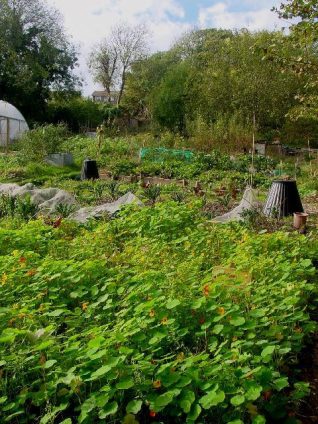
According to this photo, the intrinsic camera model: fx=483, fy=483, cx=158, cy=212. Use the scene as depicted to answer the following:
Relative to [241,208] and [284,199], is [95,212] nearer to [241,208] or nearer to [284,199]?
[241,208]

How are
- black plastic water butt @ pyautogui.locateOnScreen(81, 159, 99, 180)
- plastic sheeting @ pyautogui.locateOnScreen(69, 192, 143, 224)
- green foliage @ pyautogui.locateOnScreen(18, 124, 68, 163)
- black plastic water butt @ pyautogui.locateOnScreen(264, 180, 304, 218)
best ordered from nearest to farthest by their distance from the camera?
plastic sheeting @ pyautogui.locateOnScreen(69, 192, 143, 224), black plastic water butt @ pyautogui.locateOnScreen(264, 180, 304, 218), black plastic water butt @ pyautogui.locateOnScreen(81, 159, 99, 180), green foliage @ pyautogui.locateOnScreen(18, 124, 68, 163)

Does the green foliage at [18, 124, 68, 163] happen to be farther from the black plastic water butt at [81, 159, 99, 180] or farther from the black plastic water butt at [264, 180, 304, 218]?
the black plastic water butt at [264, 180, 304, 218]

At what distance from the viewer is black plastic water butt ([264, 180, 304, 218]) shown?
6.56 metres

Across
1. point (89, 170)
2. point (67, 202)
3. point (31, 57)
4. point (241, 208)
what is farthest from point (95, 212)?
point (31, 57)

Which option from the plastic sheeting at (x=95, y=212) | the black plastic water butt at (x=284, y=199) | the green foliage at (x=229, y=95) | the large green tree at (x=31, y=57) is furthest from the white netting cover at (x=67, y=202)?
the large green tree at (x=31, y=57)

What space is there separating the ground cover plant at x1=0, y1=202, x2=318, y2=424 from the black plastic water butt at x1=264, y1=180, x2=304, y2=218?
97.8 inches

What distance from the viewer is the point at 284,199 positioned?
6551 millimetres

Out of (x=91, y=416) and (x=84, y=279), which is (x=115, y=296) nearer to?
(x=84, y=279)

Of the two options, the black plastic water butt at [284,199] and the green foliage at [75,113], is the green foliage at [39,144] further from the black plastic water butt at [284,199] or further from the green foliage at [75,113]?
the green foliage at [75,113]

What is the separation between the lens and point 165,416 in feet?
6.72

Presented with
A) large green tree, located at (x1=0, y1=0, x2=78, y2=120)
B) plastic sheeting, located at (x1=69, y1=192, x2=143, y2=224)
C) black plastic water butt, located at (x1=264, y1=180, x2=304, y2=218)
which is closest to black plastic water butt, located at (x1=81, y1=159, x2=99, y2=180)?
plastic sheeting, located at (x1=69, y1=192, x2=143, y2=224)

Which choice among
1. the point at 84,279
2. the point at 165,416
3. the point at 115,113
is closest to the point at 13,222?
the point at 84,279

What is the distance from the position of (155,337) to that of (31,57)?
29278 millimetres

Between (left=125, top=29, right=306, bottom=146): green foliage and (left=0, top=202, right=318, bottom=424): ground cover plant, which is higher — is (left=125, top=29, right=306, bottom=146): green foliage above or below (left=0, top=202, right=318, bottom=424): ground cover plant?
above
